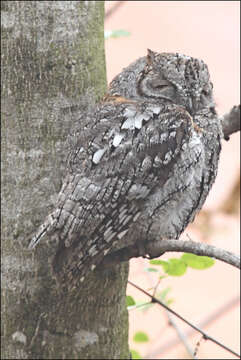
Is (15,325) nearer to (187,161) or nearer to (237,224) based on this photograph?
(187,161)

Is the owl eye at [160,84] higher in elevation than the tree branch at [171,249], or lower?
higher

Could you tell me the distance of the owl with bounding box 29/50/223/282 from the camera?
74.6 inches

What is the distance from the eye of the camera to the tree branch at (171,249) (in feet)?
5.19

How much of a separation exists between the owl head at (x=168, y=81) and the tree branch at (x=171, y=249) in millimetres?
404

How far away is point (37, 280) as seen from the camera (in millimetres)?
1935

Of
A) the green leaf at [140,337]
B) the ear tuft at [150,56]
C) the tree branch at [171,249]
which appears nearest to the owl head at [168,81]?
the ear tuft at [150,56]

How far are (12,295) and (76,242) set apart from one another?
0.71 ft

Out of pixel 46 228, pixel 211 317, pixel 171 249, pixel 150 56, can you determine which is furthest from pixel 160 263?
pixel 211 317

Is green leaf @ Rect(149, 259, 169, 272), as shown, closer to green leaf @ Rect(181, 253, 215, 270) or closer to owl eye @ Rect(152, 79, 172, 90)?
green leaf @ Rect(181, 253, 215, 270)

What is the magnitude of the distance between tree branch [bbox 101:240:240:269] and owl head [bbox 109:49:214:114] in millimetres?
404

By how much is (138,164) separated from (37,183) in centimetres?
26

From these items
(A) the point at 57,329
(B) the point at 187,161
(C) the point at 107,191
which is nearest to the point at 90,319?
(A) the point at 57,329

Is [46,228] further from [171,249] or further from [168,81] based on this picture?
[168,81]

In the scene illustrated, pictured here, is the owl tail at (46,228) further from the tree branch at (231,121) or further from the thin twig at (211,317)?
the thin twig at (211,317)
